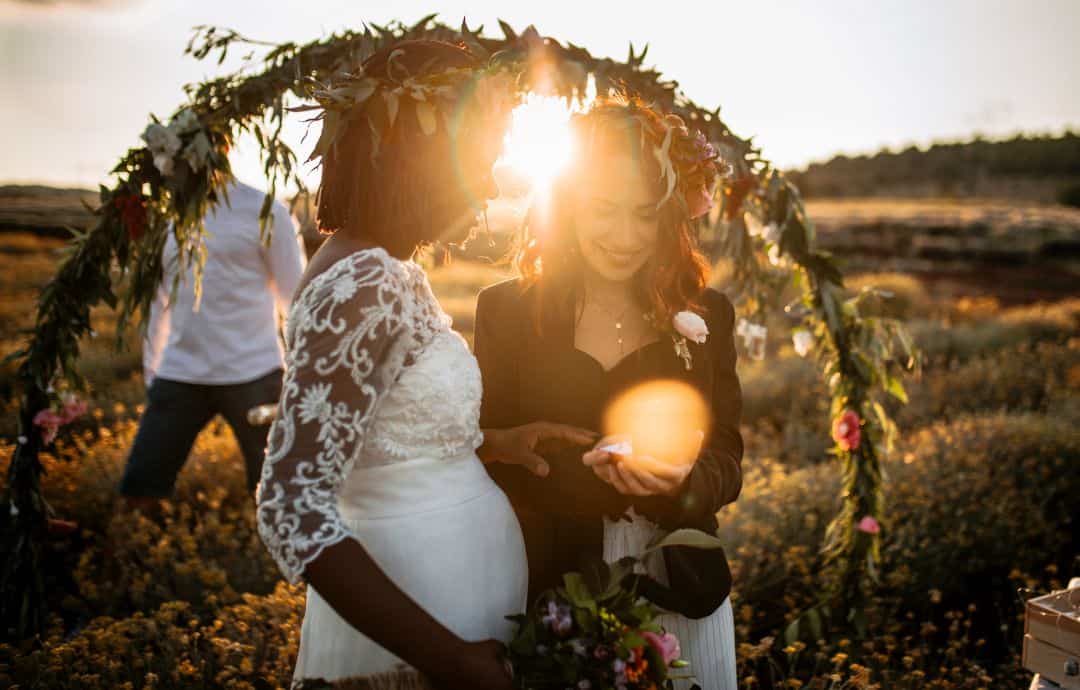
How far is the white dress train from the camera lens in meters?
2.14

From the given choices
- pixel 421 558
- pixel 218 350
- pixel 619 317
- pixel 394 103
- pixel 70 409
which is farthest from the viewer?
pixel 218 350

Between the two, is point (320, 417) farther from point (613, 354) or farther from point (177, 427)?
point (177, 427)

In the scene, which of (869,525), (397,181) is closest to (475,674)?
(397,181)

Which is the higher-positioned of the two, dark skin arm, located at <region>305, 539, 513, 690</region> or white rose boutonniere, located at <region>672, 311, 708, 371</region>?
white rose boutonniere, located at <region>672, 311, 708, 371</region>

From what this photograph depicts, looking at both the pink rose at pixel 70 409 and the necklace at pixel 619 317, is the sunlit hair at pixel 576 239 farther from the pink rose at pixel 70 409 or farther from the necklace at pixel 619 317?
the pink rose at pixel 70 409

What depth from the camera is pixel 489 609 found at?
1.81 m

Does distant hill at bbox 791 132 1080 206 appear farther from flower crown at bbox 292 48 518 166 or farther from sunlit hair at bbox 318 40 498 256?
sunlit hair at bbox 318 40 498 256

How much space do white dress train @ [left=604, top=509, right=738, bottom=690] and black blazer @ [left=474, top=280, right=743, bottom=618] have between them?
0.06 meters

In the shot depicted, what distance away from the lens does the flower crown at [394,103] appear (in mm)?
1629

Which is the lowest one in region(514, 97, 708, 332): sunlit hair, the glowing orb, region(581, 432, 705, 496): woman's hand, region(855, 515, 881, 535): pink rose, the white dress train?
region(855, 515, 881, 535): pink rose

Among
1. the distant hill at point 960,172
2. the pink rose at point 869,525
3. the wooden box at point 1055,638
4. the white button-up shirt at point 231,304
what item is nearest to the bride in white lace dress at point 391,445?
the wooden box at point 1055,638

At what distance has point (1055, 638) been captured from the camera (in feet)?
7.88

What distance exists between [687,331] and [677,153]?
53 cm

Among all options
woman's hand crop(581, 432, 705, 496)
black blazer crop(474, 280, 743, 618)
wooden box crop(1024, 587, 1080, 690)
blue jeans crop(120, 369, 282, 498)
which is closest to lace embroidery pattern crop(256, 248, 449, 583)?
woman's hand crop(581, 432, 705, 496)
